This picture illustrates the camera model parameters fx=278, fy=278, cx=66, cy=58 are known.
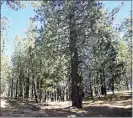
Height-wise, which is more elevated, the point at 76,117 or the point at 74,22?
the point at 74,22

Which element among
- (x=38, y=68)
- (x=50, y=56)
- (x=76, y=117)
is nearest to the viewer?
(x=76, y=117)

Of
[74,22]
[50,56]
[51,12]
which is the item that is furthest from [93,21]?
[50,56]

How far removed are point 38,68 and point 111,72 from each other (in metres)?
11.6

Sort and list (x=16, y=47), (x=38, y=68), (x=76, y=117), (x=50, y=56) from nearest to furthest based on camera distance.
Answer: (x=76, y=117) → (x=50, y=56) → (x=38, y=68) → (x=16, y=47)

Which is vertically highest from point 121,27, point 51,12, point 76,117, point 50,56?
point 51,12

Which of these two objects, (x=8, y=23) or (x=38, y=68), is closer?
(x=8, y=23)

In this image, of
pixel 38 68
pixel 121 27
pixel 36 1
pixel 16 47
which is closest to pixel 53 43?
pixel 36 1

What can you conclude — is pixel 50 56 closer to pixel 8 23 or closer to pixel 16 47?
pixel 8 23

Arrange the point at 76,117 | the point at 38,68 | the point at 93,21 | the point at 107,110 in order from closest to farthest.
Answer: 1. the point at 76,117
2. the point at 107,110
3. the point at 93,21
4. the point at 38,68

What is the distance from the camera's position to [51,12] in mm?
24375

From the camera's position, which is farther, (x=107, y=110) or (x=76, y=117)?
(x=107, y=110)

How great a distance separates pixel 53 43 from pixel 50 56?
163 cm

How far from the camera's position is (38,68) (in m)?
42.6

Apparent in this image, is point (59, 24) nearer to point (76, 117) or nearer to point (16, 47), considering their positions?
point (76, 117)
